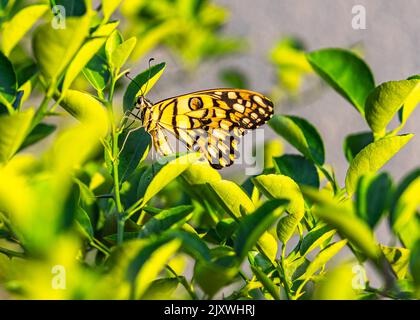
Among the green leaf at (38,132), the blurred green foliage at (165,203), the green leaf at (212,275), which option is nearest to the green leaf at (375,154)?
the blurred green foliage at (165,203)

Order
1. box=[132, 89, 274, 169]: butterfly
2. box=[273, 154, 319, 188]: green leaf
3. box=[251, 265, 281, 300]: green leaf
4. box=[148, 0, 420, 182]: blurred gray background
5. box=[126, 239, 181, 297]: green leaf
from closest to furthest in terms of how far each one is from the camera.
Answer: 1. box=[126, 239, 181, 297]: green leaf
2. box=[251, 265, 281, 300]: green leaf
3. box=[273, 154, 319, 188]: green leaf
4. box=[132, 89, 274, 169]: butterfly
5. box=[148, 0, 420, 182]: blurred gray background

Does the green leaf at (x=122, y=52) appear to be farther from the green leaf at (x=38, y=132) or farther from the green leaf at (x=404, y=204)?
the green leaf at (x=404, y=204)

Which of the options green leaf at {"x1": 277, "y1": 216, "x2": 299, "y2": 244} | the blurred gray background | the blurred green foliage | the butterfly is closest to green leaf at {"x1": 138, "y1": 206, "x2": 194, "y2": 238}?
the blurred green foliage

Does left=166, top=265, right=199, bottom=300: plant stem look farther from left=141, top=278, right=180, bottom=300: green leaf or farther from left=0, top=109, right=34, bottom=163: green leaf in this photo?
left=0, top=109, right=34, bottom=163: green leaf

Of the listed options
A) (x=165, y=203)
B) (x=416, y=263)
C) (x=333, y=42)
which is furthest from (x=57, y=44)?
(x=333, y=42)

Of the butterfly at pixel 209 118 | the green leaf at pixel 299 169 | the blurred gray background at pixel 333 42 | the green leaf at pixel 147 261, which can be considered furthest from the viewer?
the blurred gray background at pixel 333 42

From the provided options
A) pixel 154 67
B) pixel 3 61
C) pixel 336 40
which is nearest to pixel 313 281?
pixel 154 67
